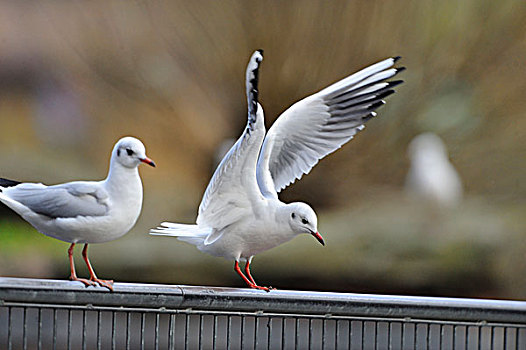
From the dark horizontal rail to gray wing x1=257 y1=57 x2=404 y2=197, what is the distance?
518 millimetres

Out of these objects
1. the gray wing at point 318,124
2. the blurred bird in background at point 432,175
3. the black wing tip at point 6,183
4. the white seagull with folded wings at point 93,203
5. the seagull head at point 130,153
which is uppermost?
the blurred bird in background at point 432,175

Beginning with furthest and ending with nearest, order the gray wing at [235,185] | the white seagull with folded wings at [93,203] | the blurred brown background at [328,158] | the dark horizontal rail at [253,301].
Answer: the blurred brown background at [328,158]
the gray wing at [235,185]
the white seagull with folded wings at [93,203]
the dark horizontal rail at [253,301]

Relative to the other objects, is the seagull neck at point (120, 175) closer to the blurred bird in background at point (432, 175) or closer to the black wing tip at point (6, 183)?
the black wing tip at point (6, 183)

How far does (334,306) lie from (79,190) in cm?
43

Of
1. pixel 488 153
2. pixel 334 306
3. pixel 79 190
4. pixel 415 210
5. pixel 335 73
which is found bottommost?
pixel 334 306

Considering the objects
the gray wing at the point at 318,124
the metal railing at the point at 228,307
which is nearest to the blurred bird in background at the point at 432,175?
the gray wing at the point at 318,124

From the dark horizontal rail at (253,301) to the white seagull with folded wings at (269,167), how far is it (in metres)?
0.25

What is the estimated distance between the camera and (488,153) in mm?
4090

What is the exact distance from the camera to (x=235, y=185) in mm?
1338

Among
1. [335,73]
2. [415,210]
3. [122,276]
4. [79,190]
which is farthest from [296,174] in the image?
[335,73]

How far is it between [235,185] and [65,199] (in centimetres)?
35

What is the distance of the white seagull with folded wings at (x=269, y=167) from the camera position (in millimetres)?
1300

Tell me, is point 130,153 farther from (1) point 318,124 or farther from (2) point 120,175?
(1) point 318,124

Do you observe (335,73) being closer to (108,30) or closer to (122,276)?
(108,30)
